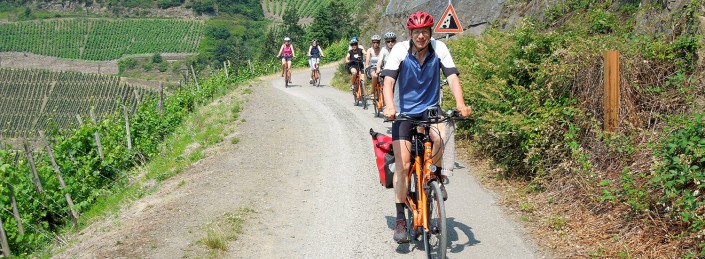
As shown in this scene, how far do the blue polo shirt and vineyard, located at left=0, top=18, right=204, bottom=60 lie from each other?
399 ft

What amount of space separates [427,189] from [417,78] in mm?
896

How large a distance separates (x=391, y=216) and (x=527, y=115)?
6.91 feet

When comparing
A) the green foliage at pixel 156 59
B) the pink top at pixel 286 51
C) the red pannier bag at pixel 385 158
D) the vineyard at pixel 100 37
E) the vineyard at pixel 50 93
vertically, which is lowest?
the vineyard at pixel 50 93

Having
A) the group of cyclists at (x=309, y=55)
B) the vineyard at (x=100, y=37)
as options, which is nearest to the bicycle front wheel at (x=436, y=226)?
the group of cyclists at (x=309, y=55)

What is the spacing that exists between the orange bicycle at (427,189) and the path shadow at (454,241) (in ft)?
1.24

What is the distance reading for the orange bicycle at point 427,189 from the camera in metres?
5.41

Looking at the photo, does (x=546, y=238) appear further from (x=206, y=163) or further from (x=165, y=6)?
(x=165, y=6)

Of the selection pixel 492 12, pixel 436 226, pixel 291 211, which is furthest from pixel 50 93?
pixel 436 226

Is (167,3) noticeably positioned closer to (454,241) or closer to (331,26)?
(331,26)

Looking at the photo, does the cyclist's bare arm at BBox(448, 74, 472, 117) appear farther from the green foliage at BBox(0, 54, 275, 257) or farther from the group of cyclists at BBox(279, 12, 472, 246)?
the green foliage at BBox(0, 54, 275, 257)

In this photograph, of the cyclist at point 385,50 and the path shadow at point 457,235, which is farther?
the cyclist at point 385,50

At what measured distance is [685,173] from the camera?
17.6 feet

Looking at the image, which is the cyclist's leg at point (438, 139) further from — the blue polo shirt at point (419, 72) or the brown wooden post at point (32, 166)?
the brown wooden post at point (32, 166)

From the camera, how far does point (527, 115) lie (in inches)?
324
